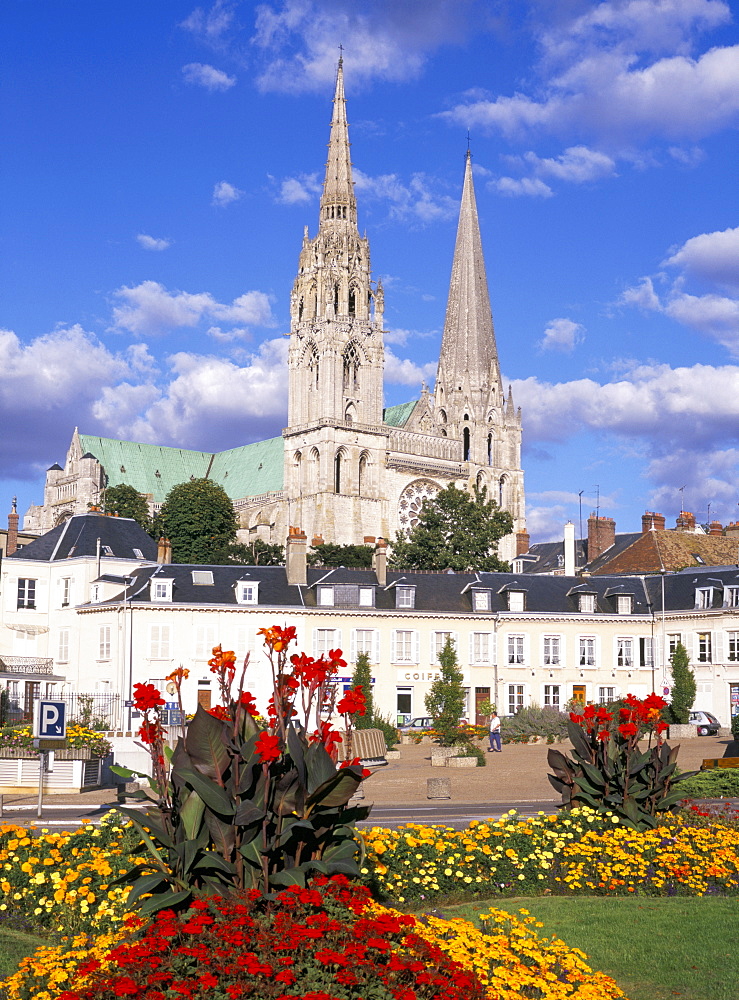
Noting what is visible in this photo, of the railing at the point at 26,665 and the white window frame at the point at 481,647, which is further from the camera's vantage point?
the railing at the point at 26,665

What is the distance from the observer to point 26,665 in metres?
56.9

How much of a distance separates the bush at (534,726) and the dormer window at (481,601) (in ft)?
25.4

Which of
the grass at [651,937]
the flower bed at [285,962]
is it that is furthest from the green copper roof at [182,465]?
the flower bed at [285,962]

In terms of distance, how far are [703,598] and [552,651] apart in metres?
7.38

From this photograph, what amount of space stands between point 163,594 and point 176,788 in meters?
42.6

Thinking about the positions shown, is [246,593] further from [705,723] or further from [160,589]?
[705,723]

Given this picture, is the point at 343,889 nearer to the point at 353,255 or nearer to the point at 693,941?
the point at 693,941

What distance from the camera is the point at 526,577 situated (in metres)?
57.4

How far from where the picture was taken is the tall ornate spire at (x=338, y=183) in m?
130

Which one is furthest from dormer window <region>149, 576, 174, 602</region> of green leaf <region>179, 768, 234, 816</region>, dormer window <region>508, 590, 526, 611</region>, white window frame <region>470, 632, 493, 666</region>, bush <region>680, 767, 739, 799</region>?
green leaf <region>179, 768, 234, 816</region>

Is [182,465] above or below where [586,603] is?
above

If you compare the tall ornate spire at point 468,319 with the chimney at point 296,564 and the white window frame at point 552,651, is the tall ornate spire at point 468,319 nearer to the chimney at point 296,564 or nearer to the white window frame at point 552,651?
the white window frame at point 552,651

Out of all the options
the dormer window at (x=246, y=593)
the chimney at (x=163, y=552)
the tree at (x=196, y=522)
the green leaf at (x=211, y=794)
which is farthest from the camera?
the tree at (x=196, y=522)

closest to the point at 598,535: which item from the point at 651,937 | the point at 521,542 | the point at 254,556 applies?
the point at 521,542
